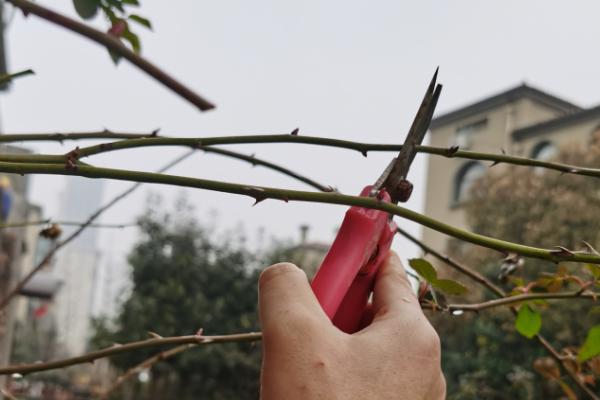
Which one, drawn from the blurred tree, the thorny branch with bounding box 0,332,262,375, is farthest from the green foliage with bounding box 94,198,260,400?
the thorny branch with bounding box 0,332,262,375

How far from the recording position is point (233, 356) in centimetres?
1175

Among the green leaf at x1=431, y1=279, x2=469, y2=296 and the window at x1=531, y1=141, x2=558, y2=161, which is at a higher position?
the window at x1=531, y1=141, x2=558, y2=161

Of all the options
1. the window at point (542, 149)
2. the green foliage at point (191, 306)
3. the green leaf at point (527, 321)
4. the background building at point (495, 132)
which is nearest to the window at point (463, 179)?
the background building at point (495, 132)

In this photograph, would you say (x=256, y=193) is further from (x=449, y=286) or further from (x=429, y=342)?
(x=449, y=286)

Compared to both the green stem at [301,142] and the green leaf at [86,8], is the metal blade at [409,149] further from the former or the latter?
the green leaf at [86,8]

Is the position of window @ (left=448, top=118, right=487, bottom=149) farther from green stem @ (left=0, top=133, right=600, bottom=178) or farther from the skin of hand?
the skin of hand

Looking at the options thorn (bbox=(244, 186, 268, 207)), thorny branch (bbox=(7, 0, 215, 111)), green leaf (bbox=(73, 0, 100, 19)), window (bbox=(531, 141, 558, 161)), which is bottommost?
thorn (bbox=(244, 186, 268, 207))

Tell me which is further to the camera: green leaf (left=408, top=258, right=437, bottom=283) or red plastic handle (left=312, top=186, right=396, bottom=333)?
green leaf (left=408, top=258, right=437, bottom=283)

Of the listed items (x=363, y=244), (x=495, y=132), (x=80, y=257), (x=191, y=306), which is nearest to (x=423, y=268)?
(x=363, y=244)

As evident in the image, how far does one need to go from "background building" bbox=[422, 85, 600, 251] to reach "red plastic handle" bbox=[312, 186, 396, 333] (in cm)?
1404

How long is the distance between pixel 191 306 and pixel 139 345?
38.1ft

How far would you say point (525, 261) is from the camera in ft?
34.0

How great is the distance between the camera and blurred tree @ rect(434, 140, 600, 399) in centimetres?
929

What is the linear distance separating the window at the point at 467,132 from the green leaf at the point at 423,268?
16413 mm
